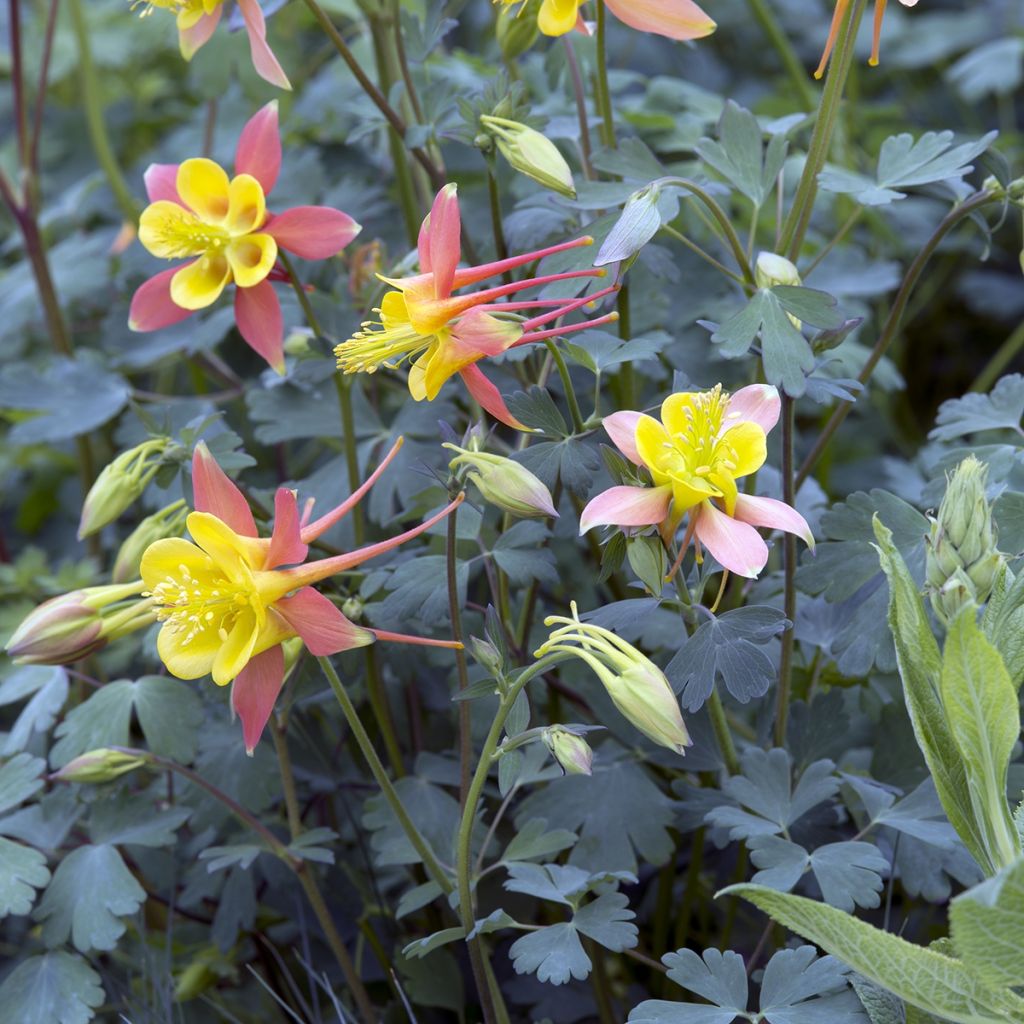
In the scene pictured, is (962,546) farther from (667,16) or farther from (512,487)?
(667,16)

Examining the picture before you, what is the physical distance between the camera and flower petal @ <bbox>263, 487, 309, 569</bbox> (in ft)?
2.24

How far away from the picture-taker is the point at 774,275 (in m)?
0.82

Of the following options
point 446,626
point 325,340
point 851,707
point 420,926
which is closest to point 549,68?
point 325,340

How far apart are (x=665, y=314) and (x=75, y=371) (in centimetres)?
64

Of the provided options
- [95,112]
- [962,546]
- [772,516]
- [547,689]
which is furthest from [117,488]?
[95,112]

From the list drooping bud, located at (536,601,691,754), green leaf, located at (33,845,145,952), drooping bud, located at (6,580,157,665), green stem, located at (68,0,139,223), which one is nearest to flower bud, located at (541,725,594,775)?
drooping bud, located at (536,601,691,754)

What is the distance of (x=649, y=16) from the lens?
0.82 metres

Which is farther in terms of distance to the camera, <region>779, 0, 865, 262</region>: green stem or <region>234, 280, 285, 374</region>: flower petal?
<region>234, 280, 285, 374</region>: flower petal

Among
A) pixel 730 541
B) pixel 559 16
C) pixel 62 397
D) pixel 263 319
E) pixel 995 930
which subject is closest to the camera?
pixel 995 930

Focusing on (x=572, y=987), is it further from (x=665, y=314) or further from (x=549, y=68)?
(x=549, y=68)

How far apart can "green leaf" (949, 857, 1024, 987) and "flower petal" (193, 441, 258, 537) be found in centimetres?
45

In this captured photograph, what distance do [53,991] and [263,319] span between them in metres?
0.54

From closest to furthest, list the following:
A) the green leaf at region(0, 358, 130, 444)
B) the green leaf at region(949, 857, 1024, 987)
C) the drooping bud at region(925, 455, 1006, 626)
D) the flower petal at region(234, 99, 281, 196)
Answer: the green leaf at region(949, 857, 1024, 987) → the drooping bud at region(925, 455, 1006, 626) → the flower petal at region(234, 99, 281, 196) → the green leaf at region(0, 358, 130, 444)

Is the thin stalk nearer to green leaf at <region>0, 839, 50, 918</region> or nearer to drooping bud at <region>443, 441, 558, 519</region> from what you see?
drooping bud at <region>443, 441, 558, 519</region>
